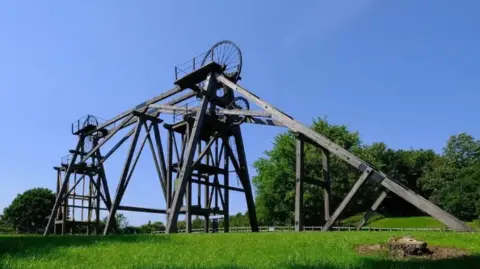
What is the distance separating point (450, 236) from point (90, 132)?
30852 mm

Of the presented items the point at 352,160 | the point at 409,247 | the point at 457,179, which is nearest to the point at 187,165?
the point at 352,160

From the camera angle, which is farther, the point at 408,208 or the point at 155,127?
the point at 408,208

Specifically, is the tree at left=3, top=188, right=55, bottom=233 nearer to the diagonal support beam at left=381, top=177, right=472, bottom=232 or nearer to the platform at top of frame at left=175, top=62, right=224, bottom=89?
the platform at top of frame at left=175, top=62, right=224, bottom=89

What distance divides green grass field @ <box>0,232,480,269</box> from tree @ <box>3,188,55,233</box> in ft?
235

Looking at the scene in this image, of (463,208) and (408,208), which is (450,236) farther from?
(408,208)

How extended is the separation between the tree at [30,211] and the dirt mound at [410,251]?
77727mm

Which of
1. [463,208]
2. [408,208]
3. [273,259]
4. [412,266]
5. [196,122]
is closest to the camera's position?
[412,266]

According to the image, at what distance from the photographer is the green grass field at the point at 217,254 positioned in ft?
32.0

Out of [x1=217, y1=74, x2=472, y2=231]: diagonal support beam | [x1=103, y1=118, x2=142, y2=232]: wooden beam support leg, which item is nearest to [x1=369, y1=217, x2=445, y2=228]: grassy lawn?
[x1=103, y1=118, x2=142, y2=232]: wooden beam support leg

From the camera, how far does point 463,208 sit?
65.9 metres

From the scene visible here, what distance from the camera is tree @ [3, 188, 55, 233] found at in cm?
8056

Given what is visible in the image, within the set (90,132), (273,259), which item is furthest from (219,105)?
(273,259)

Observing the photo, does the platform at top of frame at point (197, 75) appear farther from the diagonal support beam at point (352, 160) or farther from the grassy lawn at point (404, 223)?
the grassy lawn at point (404, 223)

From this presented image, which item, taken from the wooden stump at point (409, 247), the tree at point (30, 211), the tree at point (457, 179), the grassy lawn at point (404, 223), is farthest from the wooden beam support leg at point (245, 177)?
the tree at point (30, 211)
